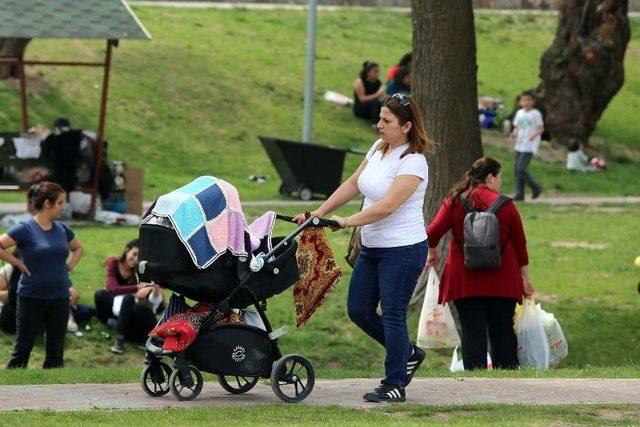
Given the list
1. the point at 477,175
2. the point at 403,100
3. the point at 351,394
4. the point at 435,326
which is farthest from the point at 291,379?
the point at 435,326

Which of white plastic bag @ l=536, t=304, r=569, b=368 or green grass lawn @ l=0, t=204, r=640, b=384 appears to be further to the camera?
green grass lawn @ l=0, t=204, r=640, b=384

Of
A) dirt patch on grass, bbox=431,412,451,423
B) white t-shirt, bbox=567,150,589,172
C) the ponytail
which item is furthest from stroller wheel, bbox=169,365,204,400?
white t-shirt, bbox=567,150,589,172

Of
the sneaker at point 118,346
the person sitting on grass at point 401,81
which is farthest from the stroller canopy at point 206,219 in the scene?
the person sitting on grass at point 401,81

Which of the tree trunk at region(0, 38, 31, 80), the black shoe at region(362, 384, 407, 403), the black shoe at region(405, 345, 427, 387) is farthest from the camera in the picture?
the tree trunk at region(0, 38, 31, 80)

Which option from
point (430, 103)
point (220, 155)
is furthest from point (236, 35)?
point (430, 103)

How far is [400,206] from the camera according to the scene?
9.12 metres

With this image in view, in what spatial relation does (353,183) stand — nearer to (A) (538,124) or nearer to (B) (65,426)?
(B) (65,426)

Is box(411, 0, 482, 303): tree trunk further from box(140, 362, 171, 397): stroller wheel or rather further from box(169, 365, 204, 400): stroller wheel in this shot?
box(169, 365, 204, 400): stroller wheel

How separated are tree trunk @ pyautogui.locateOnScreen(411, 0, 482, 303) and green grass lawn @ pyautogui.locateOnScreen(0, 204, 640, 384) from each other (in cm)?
139

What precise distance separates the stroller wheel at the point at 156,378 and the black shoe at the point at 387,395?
4.12 ft

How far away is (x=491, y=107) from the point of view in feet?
103

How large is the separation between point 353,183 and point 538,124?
1437cm

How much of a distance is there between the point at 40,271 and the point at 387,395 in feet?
12.1

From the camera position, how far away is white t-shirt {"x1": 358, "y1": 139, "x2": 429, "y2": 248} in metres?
9.16
